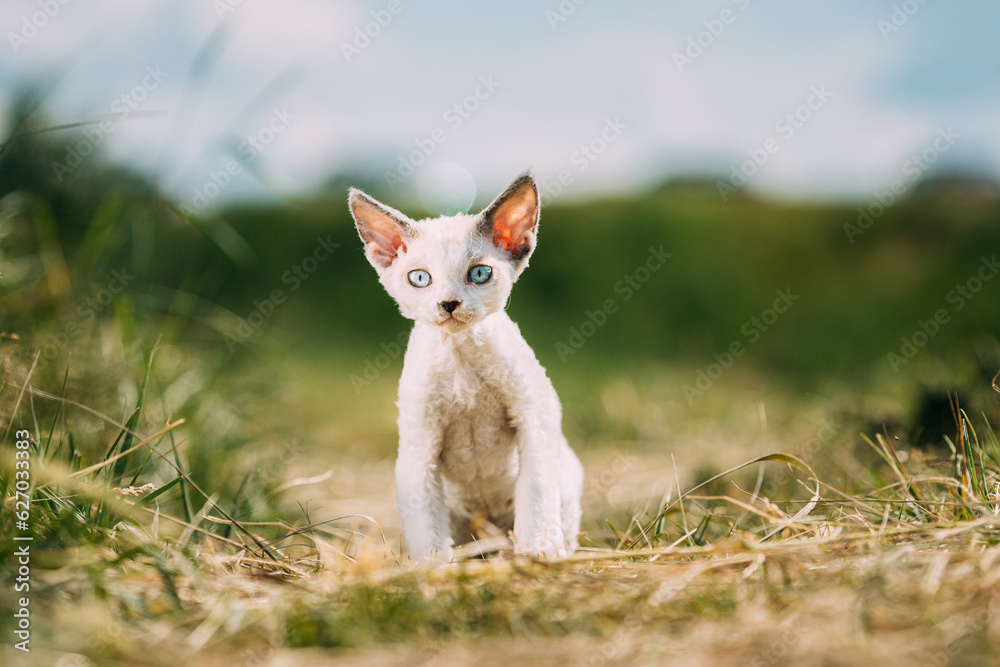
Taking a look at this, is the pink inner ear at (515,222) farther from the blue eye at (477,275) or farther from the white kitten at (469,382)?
the blue eye at (477,275)

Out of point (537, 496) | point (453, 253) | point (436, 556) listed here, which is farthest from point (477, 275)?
point (436, 556)

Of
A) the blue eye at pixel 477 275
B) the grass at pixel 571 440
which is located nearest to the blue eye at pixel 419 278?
the blue eye at pixel 477 275

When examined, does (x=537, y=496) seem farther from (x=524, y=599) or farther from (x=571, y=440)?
(x=571, y=440)

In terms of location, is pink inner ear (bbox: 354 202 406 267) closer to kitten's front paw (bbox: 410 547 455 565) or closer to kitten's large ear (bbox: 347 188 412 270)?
kitten's large ear (bbox: 347 188 412 270)

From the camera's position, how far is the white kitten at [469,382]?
1719 mm

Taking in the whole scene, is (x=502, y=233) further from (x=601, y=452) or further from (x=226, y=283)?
(x=226, y=283)

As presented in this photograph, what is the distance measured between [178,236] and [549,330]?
122 inches

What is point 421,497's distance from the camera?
1.79 meters

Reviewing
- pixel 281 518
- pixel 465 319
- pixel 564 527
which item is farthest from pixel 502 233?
pixel 281 518

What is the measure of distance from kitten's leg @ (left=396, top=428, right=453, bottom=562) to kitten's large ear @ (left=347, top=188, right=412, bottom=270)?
48 cm

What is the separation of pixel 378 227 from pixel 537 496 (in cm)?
82

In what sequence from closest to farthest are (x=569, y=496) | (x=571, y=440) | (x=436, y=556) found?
(x=436, y=556) → (x=569, y=496) → (x=571, y=440)

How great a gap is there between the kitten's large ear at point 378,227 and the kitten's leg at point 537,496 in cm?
58

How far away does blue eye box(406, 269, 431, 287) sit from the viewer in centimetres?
171
